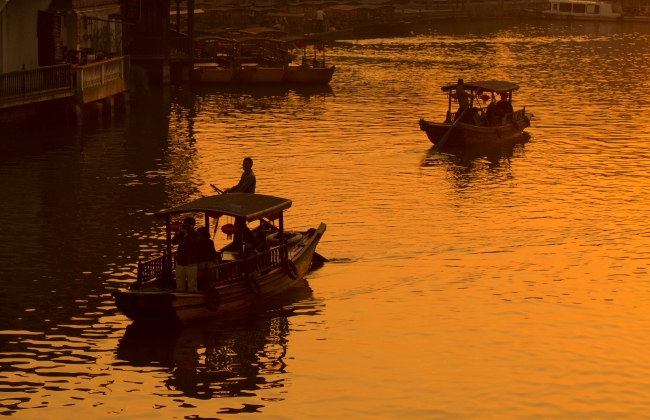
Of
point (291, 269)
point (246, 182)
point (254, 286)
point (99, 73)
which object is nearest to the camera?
point (254, 286)

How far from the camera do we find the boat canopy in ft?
78.9

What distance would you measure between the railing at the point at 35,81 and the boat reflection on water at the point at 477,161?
14318 millimetres

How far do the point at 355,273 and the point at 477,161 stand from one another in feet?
57.6

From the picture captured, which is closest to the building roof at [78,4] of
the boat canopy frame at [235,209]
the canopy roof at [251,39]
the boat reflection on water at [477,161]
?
the boat reflection on water at [477,161]

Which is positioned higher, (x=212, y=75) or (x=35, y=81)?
(x=35, y=81)

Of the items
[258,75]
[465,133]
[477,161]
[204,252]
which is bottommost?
[477,161]

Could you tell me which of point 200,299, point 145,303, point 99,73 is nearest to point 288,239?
point 200,299

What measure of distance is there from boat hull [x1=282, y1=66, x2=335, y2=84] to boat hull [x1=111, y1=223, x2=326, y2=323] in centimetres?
4312

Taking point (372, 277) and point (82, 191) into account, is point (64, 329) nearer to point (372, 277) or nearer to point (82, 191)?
point (372, 277)

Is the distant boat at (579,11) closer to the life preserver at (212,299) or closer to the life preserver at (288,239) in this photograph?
the life preserver at (288,239)

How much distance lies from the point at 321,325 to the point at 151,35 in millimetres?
43974

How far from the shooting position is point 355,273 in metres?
28.6

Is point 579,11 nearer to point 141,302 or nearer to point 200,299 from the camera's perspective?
point 200,299

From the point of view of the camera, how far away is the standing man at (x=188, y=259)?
23281 millimetres
